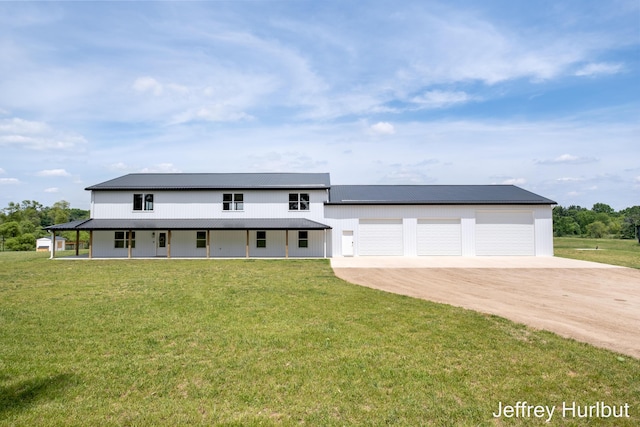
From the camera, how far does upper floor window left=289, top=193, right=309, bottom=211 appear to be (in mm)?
26328

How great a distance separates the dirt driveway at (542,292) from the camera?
283 inches

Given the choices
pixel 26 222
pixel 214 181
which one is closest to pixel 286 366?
pixel 214 181

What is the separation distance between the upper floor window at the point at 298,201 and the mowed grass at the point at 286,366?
17439 millimetres

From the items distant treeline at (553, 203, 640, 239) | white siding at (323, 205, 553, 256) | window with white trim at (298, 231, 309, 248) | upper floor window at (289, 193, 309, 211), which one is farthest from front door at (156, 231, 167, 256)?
distant treeline at (553, 203, 640, 239)

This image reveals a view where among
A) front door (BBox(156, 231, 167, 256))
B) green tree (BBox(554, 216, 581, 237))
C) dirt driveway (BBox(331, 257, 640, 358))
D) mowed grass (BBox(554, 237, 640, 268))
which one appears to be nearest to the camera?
dirt driveway (BBox(331, 257, 640, 358))

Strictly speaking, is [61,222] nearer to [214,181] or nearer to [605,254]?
[214,181]

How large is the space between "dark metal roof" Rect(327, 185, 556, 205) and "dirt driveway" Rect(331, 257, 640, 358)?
25.6ft

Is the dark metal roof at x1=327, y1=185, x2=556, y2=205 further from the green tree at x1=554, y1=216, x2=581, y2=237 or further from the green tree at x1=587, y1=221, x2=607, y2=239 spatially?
the green tree at x1=554, y1=216, x2=581, y2=237

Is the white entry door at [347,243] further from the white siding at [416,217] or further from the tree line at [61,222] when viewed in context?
the tree line at [61,222]

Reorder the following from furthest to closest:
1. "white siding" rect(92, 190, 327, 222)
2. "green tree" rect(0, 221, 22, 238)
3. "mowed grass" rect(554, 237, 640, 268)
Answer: "green tree" rect(0, 221, 22, 238), "white siding" rect(92, 190, 327, 222), "mowed grass" rect(554, 237, 640, 268)

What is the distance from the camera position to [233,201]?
2650cm

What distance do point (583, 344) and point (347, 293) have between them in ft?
19.7

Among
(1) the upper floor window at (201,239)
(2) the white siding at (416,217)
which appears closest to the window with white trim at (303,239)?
(2) the white siding at (416,217)

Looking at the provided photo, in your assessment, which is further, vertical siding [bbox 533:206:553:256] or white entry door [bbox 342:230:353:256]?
white entry door [bbox 342:230:353:256]
